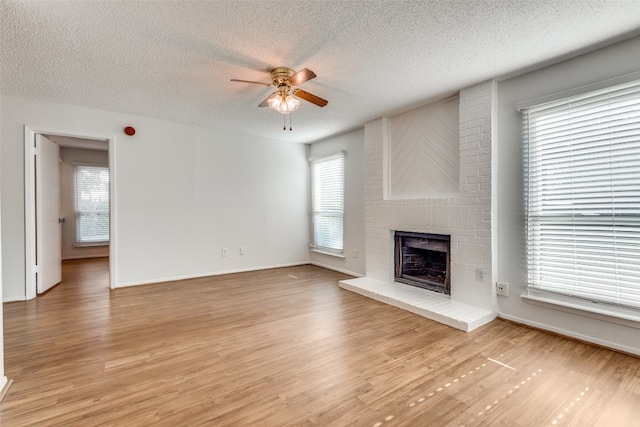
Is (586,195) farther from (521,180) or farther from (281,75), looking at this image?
(281,75)

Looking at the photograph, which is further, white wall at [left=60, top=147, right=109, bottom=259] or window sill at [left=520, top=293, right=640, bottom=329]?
white wall at [left=60, top=147, right=109, bottom=259]

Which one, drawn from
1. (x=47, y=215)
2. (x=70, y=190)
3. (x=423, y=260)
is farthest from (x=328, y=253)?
(x=70, y=190)

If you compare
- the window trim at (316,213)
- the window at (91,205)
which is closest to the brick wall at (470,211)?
the window trim at (316,213)

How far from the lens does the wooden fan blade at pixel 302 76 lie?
96.7 inches

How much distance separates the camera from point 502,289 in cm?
301

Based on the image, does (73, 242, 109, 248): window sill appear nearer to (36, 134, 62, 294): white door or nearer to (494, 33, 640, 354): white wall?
(36, 134, 62, 294): white door

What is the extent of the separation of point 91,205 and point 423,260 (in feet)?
24.3

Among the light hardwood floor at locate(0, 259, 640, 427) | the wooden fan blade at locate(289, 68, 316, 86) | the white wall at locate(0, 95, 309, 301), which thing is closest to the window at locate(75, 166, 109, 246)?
the white wall at locate(0, 95, 309, 301)

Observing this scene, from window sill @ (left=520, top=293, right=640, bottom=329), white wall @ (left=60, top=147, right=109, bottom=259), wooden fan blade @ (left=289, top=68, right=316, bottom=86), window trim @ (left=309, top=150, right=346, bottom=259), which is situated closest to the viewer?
window sill @ (left=520, top=293, right=640, bottom=329)

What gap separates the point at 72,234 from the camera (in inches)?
265

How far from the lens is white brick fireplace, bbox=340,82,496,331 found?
10.1 ft

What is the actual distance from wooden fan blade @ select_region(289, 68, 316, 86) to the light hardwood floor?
2.27 m

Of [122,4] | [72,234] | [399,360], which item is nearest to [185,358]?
[399,360]

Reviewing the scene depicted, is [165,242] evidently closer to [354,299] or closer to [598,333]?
[354,299]
